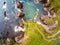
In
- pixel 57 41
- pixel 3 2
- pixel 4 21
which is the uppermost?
pixel 3 2

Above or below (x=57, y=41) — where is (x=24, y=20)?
above

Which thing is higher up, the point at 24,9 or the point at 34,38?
the point at 24,9

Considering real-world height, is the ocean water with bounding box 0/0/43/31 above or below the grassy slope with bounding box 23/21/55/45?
above

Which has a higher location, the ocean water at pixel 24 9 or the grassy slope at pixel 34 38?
the ocean water at pixel 24 9

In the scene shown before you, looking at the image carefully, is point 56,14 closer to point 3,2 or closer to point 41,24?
point 41,24

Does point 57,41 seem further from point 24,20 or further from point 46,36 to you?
point 24,20

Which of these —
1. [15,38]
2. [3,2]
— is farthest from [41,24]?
[3,2]

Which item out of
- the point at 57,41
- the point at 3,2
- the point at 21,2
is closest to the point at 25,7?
the point at 21,2

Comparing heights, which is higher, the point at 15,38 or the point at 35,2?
the point at 35,2
